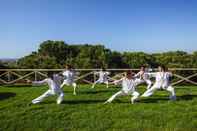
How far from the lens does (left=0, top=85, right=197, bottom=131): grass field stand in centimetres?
982

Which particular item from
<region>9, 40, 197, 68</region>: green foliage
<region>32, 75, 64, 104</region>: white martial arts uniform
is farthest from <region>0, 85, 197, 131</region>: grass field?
<region>9, 40, 197, 68</region>: green foliage

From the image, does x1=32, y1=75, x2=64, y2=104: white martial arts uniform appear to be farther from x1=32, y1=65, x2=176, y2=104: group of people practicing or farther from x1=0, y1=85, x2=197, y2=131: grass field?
x1=0, y1=85, x2=197, y2=131: grass field

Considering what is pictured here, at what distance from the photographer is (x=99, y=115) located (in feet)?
35.7

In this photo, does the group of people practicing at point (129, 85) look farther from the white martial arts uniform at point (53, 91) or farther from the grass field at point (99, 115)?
the grass field at point (99, 115)

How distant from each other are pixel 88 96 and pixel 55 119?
4.79m

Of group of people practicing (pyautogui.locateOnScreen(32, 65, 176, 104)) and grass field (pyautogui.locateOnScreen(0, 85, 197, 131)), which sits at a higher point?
group of people practicing (pyautogui.locateOnScreen(32, 65, 176, 104))

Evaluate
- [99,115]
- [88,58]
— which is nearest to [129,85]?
[99,115]

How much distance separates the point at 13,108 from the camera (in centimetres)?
1216

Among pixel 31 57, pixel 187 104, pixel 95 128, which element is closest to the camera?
pixel 95 128

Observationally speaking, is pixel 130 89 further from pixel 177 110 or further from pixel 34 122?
pixel 34 122

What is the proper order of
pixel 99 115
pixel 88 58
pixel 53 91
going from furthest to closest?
pixel 88 58, pixel 53 91, pixel 99 115

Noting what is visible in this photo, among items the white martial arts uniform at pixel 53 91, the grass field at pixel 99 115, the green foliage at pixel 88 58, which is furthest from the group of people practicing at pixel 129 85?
the green foliage at pixel 88 58

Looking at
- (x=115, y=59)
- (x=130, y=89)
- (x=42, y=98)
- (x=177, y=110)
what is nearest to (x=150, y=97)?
(x=130, y=89)

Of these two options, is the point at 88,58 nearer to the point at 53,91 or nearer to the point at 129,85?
the point at 53,91
